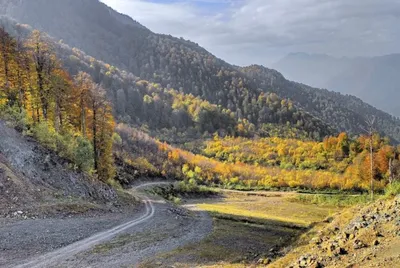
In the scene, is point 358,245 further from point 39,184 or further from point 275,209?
point 275,209

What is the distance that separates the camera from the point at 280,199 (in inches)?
4151

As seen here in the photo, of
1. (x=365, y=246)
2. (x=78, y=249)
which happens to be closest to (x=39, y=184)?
(x=78, y=249)

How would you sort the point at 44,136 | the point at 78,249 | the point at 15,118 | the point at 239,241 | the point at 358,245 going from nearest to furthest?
the point at 358,245 → the point at 78,249 → the point at 239,241 → the point at 44,136 → the point at 15,118

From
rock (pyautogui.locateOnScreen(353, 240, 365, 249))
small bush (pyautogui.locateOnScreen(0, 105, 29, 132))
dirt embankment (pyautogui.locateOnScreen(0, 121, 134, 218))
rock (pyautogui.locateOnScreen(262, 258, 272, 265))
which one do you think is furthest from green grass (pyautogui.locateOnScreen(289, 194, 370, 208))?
rock (pyautogui.locateOnScreen(353, 240, 365, 249))

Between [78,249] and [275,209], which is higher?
[78,249]

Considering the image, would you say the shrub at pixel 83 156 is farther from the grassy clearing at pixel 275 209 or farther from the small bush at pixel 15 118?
the grassy clearing at pixel 275 209

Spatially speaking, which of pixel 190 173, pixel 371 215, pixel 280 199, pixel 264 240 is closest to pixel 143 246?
pixel 264 240

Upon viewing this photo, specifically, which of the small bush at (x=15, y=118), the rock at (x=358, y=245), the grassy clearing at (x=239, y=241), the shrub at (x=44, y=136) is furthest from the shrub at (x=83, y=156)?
the rock at (x=358, y=245)

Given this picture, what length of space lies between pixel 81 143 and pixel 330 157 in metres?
149

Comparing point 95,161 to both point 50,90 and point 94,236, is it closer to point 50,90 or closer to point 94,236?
point 50,90

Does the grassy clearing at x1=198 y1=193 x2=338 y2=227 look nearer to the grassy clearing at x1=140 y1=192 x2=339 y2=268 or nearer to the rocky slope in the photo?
the grassy clearing at x1=140 y1=192 x2=339 y2=268

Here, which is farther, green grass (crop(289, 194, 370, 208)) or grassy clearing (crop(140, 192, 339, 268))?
green grass (crop(289, 194, 370, 208))

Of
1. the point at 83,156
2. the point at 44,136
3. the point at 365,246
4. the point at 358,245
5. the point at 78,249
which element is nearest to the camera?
the point at 365,246

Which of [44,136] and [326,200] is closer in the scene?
[44,136]
